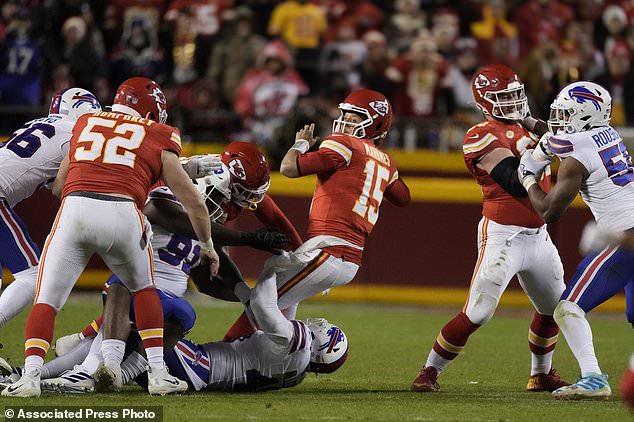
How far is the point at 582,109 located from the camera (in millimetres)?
6547

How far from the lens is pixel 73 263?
603cm

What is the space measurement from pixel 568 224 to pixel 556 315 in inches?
223

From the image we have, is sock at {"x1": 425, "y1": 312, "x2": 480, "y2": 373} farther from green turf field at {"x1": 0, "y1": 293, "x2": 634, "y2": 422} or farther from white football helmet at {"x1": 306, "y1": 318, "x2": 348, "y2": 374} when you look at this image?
white football helmet at {"x1": 306, "y1": 318, "x2": 348, "y2": 374}

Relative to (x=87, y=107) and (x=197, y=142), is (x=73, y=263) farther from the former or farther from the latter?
(x=197, y=142)

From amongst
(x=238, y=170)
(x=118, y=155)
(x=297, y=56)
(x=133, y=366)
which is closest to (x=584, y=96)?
(x=238, y=170)

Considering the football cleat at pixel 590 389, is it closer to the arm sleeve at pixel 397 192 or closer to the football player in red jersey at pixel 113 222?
the arm sleeve at pixel 397 192

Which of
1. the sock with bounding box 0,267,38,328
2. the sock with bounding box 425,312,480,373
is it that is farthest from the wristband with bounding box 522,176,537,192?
the sock with bounding box 0,267,38,328

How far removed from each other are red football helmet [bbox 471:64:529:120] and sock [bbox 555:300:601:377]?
1.35m

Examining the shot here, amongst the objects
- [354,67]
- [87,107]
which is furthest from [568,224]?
[87,107]

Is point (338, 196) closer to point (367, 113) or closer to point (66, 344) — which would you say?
point (367, 113)

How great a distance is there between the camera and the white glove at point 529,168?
259 inches

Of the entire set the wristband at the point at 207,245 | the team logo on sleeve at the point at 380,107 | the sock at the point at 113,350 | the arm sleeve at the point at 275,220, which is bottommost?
the sock at the point at 113,350

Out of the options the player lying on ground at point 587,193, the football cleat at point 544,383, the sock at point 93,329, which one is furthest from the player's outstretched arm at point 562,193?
the sock at point 93,329

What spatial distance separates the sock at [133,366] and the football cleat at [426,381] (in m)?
1.66
